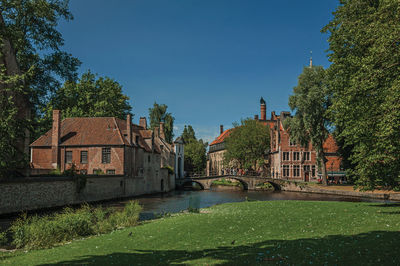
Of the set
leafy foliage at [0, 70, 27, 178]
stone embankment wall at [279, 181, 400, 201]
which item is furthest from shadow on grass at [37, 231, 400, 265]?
stone embankment wall at [279, 181, 400, 201]

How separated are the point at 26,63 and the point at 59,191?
49.4ft

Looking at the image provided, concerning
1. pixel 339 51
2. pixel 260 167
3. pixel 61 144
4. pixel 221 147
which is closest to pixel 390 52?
pixel 339 51

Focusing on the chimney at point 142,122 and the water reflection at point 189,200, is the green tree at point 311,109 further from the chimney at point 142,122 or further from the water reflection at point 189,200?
the chimney at point 142,122

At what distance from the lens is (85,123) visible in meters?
42.5

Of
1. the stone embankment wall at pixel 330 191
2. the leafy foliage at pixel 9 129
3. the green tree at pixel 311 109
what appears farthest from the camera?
the green tree at pixel 311 109

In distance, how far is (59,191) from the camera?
30.3m

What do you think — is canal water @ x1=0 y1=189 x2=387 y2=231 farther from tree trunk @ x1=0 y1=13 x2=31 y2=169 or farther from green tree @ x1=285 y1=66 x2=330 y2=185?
green tree @ x1=285 y1=66 x2=330 y2=185

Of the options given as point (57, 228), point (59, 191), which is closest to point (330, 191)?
point (59, 191)

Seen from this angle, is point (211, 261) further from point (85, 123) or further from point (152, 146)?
point (152, 146)

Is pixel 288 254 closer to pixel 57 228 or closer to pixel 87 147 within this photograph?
pixel 57 228

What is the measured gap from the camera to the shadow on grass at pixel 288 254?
729cm

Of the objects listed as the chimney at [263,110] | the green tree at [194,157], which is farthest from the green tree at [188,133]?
the chimney at [263,110]

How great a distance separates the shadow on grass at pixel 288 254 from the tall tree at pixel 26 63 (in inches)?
525

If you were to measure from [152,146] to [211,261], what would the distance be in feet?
140
